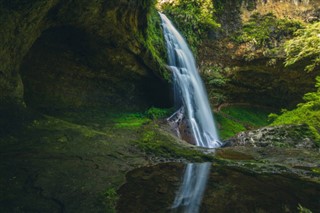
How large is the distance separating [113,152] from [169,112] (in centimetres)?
718

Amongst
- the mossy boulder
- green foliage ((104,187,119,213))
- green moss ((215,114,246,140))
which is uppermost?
green foliage ((104,187,119,213))

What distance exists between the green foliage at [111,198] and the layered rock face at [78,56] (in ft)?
15.6

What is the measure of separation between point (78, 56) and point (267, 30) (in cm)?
1348

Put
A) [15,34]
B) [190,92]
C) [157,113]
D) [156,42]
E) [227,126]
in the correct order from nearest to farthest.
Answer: [15,34]
[157,113]
[190,92]
[156,42]
[227,126]

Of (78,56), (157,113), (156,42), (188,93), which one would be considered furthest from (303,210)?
(156,42)

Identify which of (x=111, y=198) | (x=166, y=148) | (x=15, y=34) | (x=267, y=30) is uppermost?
(x=267, y=30)

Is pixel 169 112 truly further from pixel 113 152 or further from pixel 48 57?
pixel 113 152

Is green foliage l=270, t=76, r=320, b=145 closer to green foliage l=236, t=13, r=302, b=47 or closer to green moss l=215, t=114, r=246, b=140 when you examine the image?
green moss l=215, t=114, r=246, b=140

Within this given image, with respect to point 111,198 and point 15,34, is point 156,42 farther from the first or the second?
point 111,198

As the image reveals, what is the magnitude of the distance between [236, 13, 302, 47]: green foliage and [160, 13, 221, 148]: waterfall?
507 centimetres

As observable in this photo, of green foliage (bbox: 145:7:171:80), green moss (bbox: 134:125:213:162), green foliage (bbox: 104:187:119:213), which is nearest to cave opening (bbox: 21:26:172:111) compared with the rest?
green foliage (bbox: 145:7:171:80)

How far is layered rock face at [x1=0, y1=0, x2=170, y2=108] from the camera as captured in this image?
27.5 ft

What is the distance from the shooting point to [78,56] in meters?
12.9

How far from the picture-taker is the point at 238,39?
20797 mm
